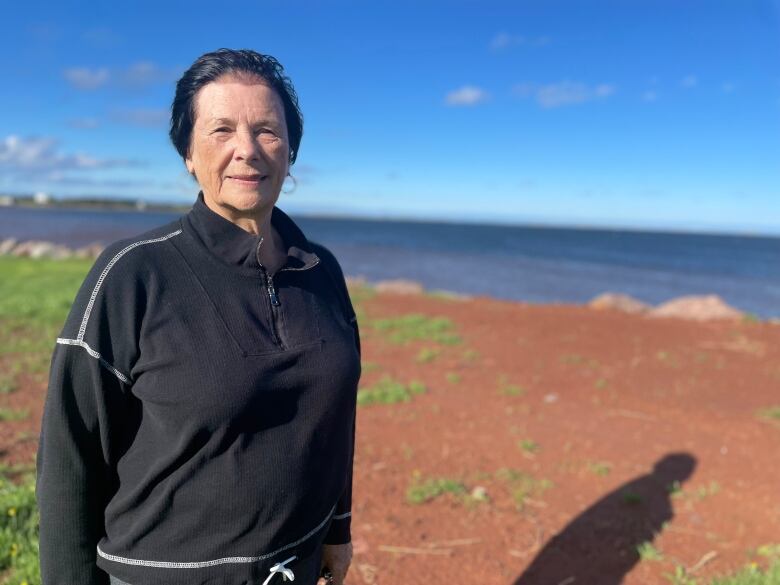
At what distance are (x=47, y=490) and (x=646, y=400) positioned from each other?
21.8 ft

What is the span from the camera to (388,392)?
6.60 m

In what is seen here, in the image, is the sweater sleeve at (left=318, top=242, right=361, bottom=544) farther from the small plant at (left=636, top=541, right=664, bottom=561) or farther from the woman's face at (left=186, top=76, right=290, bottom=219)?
the small plant at (left=636, top=541, right=664, bottom=561)

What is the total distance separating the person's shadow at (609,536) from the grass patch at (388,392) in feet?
8.78

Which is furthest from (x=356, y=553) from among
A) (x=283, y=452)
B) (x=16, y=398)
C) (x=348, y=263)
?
(x=348, y=263)

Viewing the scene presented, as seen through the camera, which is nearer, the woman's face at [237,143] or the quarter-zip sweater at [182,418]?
the quarter-zip sweater at [182,418]

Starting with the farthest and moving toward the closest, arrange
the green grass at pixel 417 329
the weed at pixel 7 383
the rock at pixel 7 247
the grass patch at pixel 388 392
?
1. the rock at pixel 7 247
2. the green grass at pixel 417 329
3. the grass patch at pixel 388 392
4. the weed at pixel 7 383

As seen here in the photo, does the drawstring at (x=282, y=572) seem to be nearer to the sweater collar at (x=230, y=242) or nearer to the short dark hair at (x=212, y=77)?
the sweater collar at (x=230, y=242)

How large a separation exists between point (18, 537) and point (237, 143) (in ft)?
9.06

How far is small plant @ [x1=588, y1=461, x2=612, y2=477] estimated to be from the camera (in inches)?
189

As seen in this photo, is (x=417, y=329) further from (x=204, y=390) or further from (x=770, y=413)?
(x=204, y=390)

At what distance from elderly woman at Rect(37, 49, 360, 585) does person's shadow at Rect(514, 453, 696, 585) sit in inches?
95.3

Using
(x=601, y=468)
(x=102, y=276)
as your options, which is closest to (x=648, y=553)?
(x=601, y=468)

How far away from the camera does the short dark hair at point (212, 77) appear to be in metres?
1.59

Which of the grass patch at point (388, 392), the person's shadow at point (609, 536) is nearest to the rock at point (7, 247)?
the grass patch at point (388, 392)
